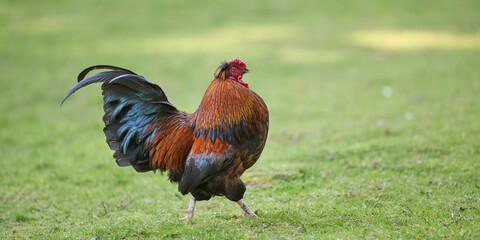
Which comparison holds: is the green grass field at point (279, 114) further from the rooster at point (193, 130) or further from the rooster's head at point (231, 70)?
the rooster's head at point (231, 70)

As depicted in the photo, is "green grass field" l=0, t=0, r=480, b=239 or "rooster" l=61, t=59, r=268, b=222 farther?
"green grass field" l=0, t=0, r=480, b=239

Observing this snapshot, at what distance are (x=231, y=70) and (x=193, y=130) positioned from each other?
2.89ft

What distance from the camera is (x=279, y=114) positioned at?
1223cm

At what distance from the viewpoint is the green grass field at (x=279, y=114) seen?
244 inches

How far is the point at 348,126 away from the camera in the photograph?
10336 mm

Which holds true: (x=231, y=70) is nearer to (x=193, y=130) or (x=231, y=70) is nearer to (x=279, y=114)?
(x=193, y=130)

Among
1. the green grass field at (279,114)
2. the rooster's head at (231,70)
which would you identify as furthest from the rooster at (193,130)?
the green grass field at (279,114)

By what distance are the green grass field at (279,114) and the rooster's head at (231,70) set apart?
1.81 meters

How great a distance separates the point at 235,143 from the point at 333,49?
1233 centimetres

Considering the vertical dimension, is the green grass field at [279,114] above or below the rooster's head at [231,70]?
below

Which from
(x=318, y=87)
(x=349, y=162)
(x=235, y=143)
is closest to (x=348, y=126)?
(x=349, y=162)

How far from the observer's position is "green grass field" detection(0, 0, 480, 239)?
6.20 metres

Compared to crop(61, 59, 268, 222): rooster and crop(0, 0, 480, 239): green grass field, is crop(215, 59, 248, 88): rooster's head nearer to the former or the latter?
crop(61, 59, 268, 222): rooster

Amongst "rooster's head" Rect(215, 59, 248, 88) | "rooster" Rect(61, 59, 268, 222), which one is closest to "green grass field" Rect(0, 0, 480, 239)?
"rooster" Rect(61, 59, 268, 222)
